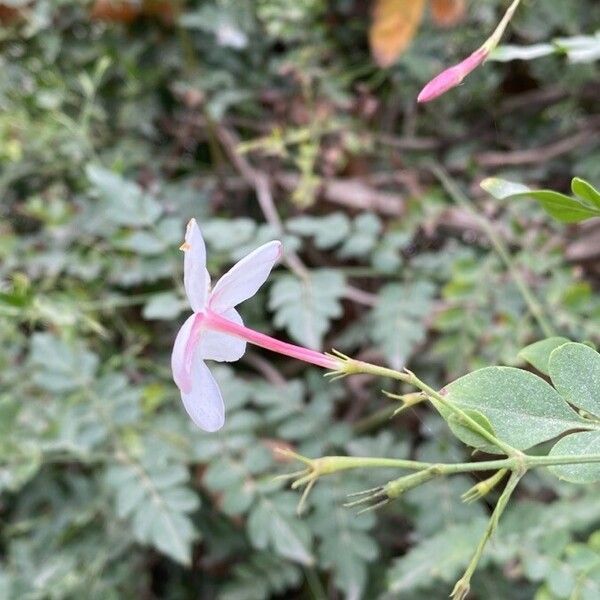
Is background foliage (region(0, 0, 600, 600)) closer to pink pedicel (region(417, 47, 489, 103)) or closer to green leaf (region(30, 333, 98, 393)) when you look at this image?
green leaf (region(30, 333, 98, 393))

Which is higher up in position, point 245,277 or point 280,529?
point 245,277

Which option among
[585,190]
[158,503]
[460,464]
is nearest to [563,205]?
[585,190]

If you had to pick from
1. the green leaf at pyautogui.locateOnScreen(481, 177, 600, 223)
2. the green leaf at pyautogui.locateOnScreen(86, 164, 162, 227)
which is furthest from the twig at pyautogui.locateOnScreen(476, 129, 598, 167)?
the green leaf at pyautogui.locateOnScreen(481, 177, 600, 223)

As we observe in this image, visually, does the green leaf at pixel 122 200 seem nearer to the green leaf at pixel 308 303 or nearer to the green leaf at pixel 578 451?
the green leaf at pixel 308 303

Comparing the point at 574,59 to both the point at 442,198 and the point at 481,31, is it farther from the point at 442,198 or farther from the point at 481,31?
the point at 481,31

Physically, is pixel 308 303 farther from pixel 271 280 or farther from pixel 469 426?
pixel 469 426

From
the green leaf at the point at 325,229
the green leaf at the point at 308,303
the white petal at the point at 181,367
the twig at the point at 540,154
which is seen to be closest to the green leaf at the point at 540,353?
the white petal at the point at 181,367
